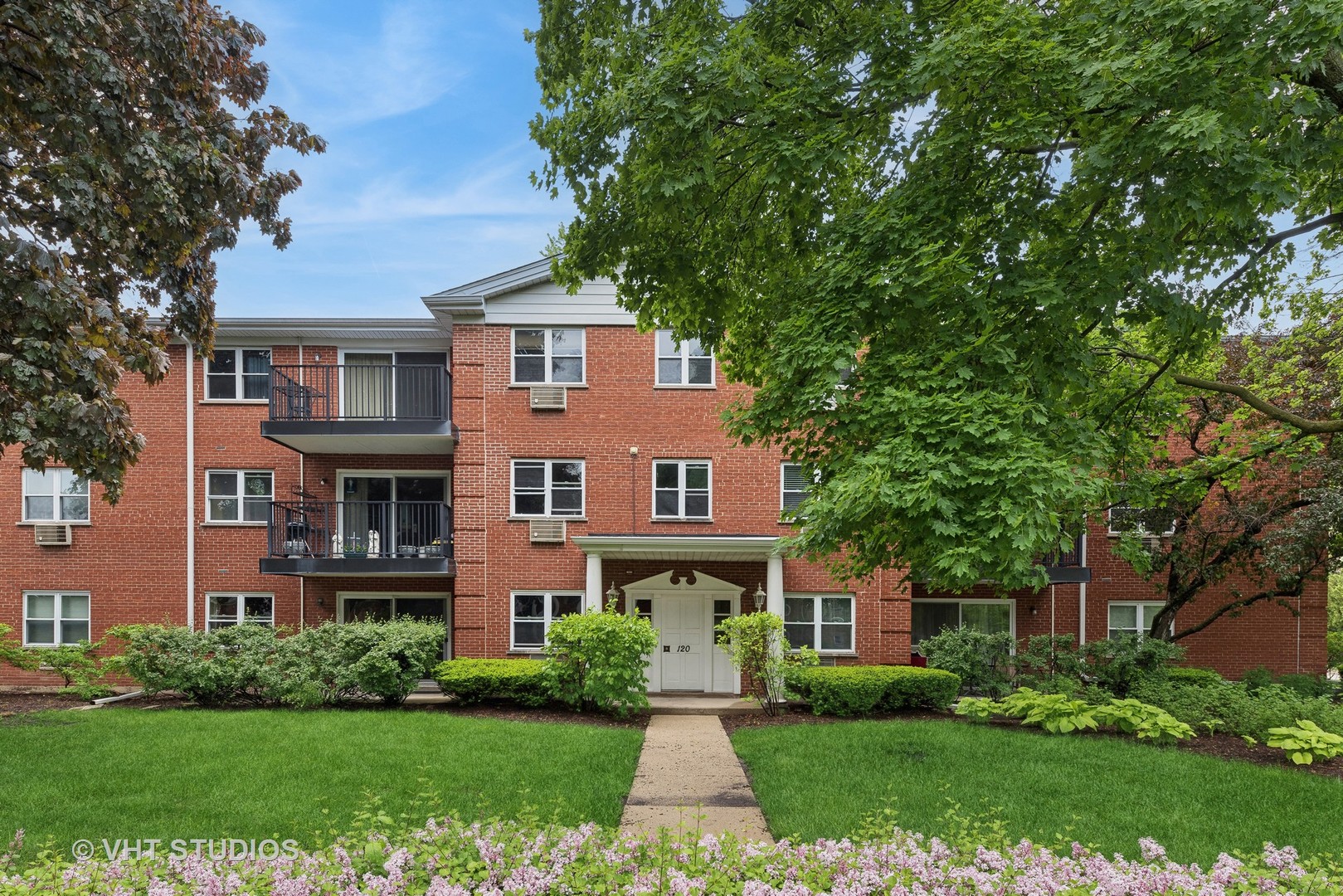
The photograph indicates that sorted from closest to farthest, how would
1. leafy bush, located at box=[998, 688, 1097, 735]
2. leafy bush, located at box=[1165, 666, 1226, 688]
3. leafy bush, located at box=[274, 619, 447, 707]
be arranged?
leafy bush, located at box=[998, 688, 1097, 735] → leafy bush, located at box=[274, 619, 447, 707] → leafy bush, located at box=[1165, 666, 1226, 688]

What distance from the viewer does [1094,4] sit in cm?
636

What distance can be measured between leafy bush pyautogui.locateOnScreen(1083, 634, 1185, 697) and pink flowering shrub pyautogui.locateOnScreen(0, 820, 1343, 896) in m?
11.5

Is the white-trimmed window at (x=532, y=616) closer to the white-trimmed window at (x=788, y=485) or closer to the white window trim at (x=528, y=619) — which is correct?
the white window trim at (x=528, y=619)

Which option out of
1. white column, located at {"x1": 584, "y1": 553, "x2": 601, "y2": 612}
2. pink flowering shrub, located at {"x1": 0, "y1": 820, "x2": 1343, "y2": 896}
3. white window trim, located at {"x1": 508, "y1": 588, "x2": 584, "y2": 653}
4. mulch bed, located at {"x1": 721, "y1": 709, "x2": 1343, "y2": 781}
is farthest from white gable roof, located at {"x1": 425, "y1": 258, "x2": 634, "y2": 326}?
pink flowering shrub, located at {"x1": 0, "y1": 820, "x2": 1343, "y2": 896}

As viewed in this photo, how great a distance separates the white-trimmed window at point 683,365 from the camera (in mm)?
17078

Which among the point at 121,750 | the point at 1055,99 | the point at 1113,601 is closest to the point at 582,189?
the point at 1055,99

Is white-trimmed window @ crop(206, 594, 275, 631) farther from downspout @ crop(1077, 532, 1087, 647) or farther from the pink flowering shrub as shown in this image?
downspout @ crop(1077, 532, 1087, 647)

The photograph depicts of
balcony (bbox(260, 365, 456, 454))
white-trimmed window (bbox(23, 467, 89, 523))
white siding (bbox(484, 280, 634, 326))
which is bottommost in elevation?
white-trimmed window (bbox(23, 467, 89, 523))

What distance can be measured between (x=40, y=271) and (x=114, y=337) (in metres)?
1.09

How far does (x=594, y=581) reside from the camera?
53.2ft

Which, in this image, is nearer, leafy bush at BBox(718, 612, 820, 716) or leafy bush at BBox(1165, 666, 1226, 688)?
leafy bush at BBox(718, 612, 820, 716)

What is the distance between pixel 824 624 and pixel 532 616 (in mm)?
5851

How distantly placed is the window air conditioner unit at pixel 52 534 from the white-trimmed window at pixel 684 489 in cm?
1242

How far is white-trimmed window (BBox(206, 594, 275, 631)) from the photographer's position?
59.0 ft
